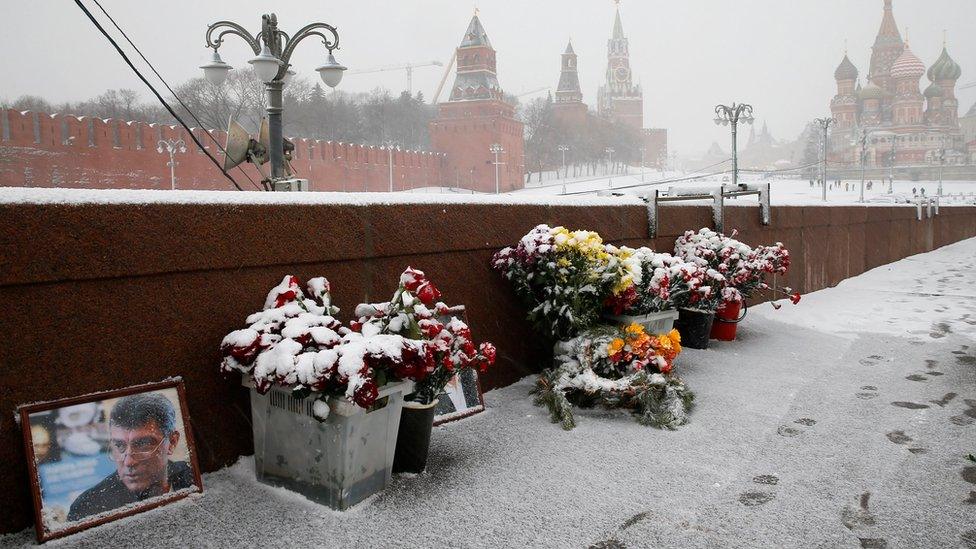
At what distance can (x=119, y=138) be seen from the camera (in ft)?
119

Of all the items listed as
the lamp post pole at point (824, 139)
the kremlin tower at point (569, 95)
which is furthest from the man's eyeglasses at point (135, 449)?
the kremlin tower at point (569, 95)

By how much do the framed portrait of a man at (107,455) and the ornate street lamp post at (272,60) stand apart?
7792mm

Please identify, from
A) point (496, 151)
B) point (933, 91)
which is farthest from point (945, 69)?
point (496, 151)

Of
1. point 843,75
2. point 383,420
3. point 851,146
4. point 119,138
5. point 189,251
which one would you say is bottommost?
point 383,420

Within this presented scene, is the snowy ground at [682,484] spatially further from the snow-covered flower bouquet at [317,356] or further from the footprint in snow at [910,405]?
the snow-covered flower bouquet at [317,356]

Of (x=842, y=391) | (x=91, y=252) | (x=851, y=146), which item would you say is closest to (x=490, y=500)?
(x=91, y=252)

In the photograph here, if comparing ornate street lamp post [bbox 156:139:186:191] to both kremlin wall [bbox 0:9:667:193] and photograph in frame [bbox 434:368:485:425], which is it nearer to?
kremlin wall [bbox 0:9:667:193]

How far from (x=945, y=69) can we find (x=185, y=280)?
411 feet

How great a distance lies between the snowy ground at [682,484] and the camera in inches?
96.3

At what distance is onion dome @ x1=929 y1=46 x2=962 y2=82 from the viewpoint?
102 meters

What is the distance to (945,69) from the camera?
10206 cm

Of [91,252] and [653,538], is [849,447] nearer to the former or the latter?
[653,538]

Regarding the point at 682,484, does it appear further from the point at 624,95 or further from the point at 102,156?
the point at 624,95

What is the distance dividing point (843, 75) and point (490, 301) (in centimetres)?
12599
